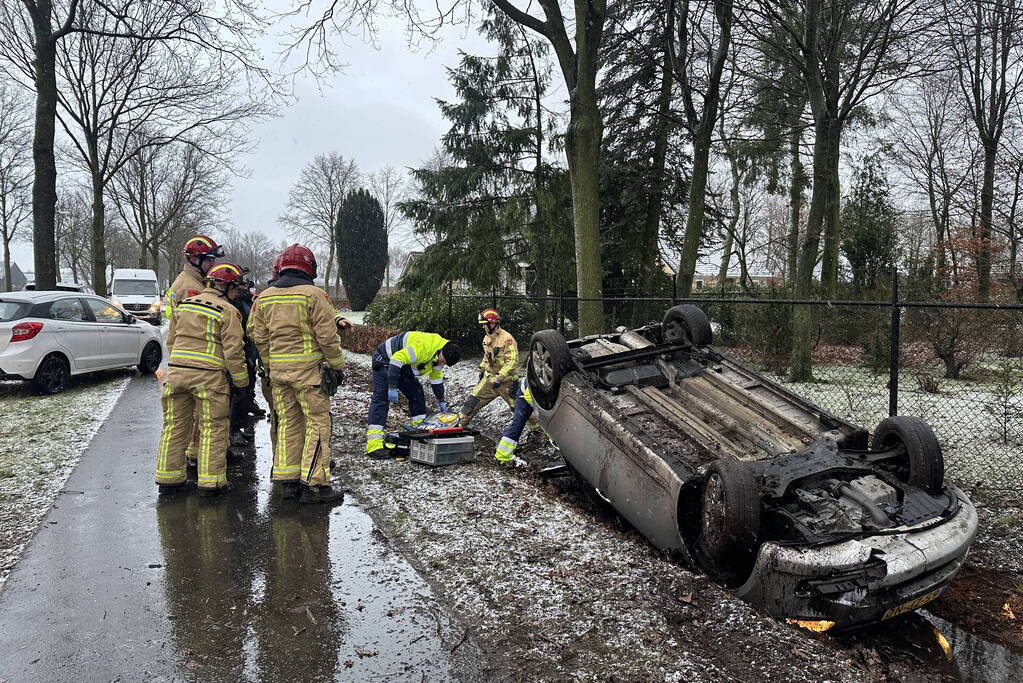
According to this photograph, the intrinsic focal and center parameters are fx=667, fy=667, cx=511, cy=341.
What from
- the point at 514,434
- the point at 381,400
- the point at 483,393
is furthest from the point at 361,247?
the point at 514,434

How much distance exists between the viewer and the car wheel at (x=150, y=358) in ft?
39.0

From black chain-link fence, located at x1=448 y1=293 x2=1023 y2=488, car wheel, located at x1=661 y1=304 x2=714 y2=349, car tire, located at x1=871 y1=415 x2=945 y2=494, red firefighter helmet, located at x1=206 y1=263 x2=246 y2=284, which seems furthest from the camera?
black chain-link fence, located at x1=448 y1=293 x2=1023 y2=488

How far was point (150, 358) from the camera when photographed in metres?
12.0

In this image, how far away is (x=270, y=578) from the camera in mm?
3822

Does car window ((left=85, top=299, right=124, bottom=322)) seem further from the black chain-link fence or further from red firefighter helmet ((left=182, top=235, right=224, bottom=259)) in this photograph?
the black chain-link fence

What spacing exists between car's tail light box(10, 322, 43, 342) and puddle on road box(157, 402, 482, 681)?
19.2ft

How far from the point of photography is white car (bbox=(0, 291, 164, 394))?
29.9ft

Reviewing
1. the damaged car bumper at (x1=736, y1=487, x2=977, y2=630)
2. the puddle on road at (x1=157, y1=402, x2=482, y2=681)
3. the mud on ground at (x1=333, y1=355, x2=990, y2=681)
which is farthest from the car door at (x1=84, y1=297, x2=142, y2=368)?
A: the damaged car bumper at (x1=736, y1=487, x2=977, y2=630)

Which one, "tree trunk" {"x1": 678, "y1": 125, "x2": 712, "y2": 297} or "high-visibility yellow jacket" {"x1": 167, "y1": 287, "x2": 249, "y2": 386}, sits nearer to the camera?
"high-visibility yellow jacket" {"x1": 167, "y1": 287, "x2": 249, "y2": 386}

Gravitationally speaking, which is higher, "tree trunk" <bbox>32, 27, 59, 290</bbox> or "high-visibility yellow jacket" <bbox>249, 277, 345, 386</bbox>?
"tree trunk" <bbox>32, 27, 59, 290</bbox>

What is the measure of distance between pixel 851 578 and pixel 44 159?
15515 mm

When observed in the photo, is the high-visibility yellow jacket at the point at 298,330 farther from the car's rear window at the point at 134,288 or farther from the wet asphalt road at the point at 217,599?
the car's rear window at the point at 134,288

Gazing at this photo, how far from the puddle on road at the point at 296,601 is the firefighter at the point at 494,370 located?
8.80 ft

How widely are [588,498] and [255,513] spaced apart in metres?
2.78
